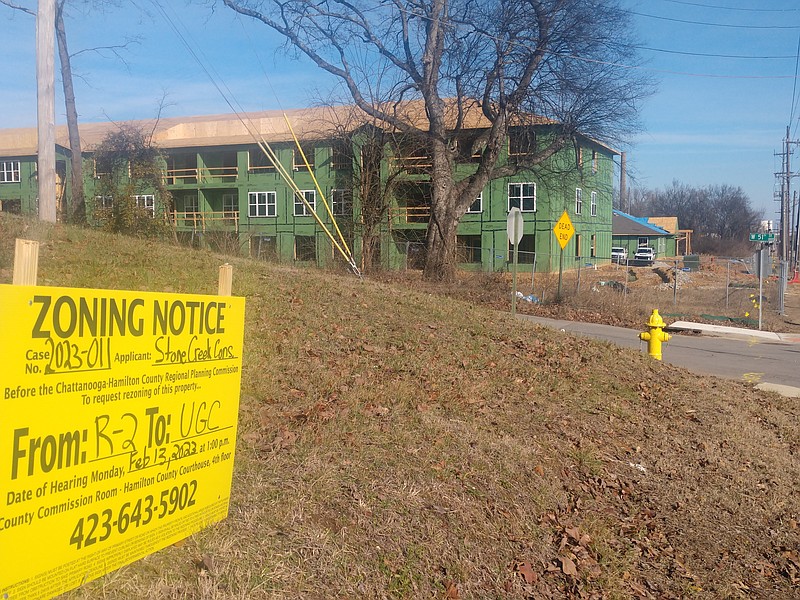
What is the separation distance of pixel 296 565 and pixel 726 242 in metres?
114

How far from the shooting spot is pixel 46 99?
13.1 meters

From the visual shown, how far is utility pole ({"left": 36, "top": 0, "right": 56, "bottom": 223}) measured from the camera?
1280cm

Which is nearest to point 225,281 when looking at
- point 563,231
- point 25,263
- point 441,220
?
point 25,263

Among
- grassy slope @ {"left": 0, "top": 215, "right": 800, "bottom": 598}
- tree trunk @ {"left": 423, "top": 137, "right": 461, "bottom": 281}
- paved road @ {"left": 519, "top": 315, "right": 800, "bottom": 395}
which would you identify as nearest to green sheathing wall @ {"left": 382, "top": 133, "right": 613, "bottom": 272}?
tree trunk @ {"left": 423, "top": 137, "right": 461, "bottom": 281}

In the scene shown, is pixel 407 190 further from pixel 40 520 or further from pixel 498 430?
pixel 40 520

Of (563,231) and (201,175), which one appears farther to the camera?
(201,175)

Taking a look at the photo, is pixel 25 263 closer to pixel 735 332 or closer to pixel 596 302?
pixel 735 332

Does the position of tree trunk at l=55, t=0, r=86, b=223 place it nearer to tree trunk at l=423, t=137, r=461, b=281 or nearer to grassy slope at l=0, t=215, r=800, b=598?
tree trunk at l=423, t=137, r=461, b=281

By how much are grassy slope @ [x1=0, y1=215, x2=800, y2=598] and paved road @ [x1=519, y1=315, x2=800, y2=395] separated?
3469mm

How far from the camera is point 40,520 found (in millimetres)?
3191

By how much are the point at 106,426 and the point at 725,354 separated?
50.7 ft

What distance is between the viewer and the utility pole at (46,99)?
42.0ft

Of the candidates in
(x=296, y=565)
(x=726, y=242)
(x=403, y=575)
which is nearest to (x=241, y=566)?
(x=296, y=565)

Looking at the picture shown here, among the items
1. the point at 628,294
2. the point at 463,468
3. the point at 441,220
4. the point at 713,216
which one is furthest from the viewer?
the point at 713,216
